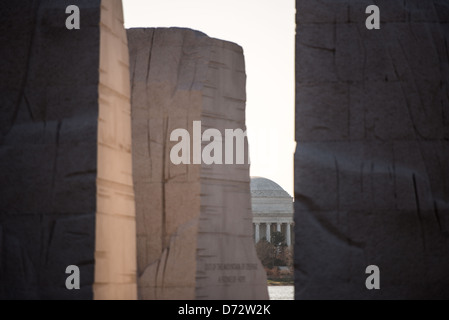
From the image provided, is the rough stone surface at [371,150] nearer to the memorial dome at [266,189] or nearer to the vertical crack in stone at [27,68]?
the vertical crack in stone at [27,68]

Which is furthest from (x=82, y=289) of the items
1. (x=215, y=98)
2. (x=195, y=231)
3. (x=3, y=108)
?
(x=215, y=98)

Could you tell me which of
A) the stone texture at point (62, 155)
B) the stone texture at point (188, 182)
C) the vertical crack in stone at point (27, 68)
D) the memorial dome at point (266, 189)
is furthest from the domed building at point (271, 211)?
the vertical crack in stone at point (27, 68)

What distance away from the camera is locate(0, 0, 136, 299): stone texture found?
25.8 feet

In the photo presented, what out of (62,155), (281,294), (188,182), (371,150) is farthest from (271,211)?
Answer: (62,155)

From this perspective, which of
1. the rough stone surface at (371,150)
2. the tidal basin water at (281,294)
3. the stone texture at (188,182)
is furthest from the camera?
the tidal basin water at (281,294)

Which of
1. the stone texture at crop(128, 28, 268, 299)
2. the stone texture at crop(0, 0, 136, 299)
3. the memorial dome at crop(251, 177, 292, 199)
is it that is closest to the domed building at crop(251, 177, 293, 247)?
the memorial dome at crop(251, 177, 292, 199)

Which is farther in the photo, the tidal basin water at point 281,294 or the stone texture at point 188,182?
the tidal basin water at point 281,294

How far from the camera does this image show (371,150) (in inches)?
315

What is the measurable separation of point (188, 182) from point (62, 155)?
22.0 ft

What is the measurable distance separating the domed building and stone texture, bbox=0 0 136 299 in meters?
59.1

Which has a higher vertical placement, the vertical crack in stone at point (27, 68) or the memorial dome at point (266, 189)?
the memorial dome at point (266, 189)

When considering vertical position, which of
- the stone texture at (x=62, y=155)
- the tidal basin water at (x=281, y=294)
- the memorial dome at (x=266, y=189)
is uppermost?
the memorial dome at (x=266, y=189)

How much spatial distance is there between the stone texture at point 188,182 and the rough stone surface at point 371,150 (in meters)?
6.49

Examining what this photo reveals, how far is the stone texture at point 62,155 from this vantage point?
25.8ft
